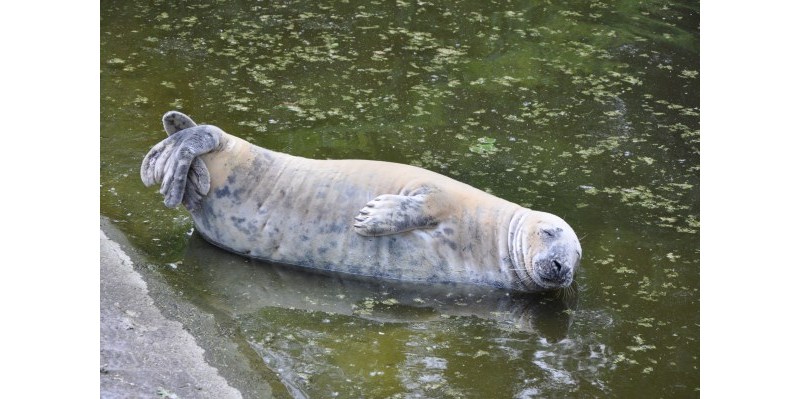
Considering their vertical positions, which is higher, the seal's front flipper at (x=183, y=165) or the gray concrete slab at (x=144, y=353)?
the seal's front flipper at (x=183, y=165)

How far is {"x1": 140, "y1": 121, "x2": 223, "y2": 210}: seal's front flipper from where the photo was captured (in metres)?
5.83

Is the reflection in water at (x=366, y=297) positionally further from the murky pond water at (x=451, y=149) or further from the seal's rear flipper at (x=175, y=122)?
the seal's rear flipper at (x=175, y=122)

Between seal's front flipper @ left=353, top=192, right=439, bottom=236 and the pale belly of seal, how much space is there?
73 millimetres

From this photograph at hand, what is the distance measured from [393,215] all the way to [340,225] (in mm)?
342

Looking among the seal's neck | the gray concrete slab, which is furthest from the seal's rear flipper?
the seal's neck

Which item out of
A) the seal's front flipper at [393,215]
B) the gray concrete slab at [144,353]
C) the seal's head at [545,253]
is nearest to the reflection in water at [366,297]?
the seal's head at [545,253]

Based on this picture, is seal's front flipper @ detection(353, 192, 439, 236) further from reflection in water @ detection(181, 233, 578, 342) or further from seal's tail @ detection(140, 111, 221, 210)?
seal's tail @ detection(140, 111, 221, 210)

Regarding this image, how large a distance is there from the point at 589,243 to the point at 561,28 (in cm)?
423

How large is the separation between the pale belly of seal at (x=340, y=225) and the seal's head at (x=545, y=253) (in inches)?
3.4

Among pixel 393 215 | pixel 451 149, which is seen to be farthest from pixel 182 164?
pixel 451 149

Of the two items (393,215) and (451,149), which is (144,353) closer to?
(393,215)

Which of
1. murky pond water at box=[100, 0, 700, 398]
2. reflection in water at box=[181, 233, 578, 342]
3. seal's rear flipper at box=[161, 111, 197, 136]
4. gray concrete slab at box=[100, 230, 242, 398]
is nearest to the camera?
gray concrete slab at box=[100, 230, 242, 398]

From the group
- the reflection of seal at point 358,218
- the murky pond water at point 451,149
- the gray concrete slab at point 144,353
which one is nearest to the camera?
the gray concrete slab at point 144,353

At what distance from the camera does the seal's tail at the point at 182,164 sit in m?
5.83
